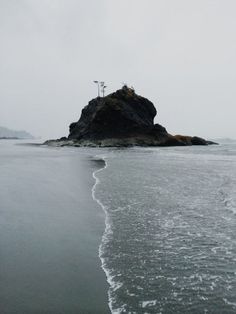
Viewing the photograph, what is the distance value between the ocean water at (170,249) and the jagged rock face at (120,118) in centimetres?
7968

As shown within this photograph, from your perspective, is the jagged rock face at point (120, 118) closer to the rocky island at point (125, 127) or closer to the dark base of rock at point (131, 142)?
the rocky island at point (125, 127)

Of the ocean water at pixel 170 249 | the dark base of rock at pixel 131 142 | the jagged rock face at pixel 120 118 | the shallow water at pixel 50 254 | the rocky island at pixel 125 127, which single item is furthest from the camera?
the jagged rock face at pixel 120 118

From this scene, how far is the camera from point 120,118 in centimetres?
9950

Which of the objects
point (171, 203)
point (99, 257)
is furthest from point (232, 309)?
point (171, 203)

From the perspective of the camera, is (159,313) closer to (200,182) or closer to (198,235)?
(198,235)

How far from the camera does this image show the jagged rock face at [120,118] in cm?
9894

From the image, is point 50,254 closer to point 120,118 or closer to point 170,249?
point 170,249

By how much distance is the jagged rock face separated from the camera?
98938mm

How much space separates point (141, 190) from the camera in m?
19.6

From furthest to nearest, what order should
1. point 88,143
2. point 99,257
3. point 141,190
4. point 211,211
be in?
point 88,143
point 141,190
point 211,211
point 99,257

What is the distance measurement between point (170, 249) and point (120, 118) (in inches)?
3562

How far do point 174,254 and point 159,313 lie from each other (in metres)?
3.31

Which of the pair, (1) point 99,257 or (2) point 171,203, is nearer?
(1) point 99,257

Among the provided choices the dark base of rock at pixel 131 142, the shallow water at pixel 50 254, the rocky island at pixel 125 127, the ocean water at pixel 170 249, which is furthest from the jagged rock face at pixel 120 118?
the shallow water at pixel 50 254
